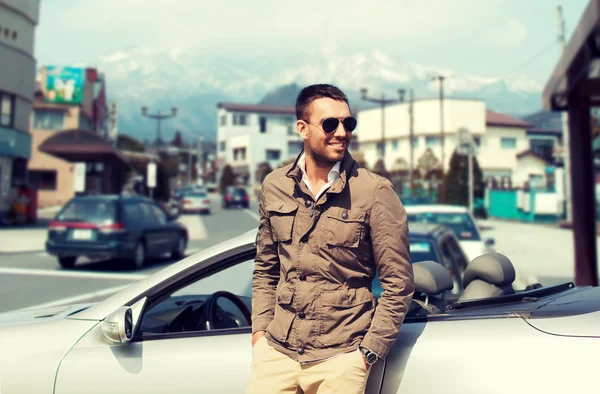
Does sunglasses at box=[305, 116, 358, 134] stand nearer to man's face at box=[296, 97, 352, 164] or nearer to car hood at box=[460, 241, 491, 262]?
man's face at box=[296, 97, 352, 164]

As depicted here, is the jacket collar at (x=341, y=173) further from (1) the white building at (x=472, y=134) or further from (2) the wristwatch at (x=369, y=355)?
(1) the white building at (x=472, y=134)

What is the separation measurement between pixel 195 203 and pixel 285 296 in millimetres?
37995

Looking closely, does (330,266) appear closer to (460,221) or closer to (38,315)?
(38,315)

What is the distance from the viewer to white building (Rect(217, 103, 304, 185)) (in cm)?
8431

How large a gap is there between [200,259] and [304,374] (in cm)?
82

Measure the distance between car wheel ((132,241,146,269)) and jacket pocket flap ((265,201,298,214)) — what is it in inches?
447

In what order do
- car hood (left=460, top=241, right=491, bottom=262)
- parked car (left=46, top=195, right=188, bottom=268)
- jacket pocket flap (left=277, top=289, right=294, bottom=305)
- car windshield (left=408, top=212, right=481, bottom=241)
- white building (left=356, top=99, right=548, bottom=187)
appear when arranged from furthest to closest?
white building (left=356, top=99, right=548, bottom=187), parked car (left=46, top=195, right=188, bottom=268), car windshield (left=408, top=212, right=481, bottom=241), car hood (left=460, top=241, right=491, bottom=262), jacket pocket flap (left=277, top=289, right=294, bottom=305)

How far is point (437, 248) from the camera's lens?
5.89 meters

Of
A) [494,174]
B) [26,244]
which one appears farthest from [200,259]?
[494,174]

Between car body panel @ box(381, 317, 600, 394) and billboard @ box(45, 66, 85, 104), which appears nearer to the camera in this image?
car body panel @ box(381, 317, 600, 394)

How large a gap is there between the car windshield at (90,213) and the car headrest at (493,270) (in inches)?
425

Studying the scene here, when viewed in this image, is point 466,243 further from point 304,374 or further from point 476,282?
point 304,374

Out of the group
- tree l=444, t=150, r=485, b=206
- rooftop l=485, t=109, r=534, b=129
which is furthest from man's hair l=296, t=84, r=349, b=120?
→ rooftop l=485, t=109, r=534, b=129

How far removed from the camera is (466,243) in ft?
31.1
